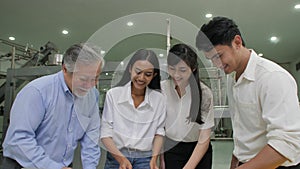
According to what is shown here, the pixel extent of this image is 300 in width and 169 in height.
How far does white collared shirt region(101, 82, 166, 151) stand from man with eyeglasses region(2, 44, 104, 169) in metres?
0.07

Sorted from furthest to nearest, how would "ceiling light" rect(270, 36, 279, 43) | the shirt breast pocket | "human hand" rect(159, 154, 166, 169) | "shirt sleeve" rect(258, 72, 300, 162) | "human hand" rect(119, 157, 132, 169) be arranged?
"ceiling light" rect(270, 36, 279, 43) → "human hand" rect(159, 154, 166, 169) → "human hand" rect(119, 157, 132, 169) → the shirt breast pocket → "shirt sleeve" rect(258, 72, 300, 162)

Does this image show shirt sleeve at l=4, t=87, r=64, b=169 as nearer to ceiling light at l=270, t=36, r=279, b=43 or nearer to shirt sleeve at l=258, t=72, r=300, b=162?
shirt sleeve at l=258, t=72, r=300, b=162

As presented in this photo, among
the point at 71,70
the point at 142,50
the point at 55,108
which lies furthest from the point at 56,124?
the point at 142,50

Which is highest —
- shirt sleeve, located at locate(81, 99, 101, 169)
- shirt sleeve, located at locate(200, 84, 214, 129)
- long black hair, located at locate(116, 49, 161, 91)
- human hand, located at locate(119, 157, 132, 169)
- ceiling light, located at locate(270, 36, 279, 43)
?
ceiling light, located at locate(270, 36, 279, 43)

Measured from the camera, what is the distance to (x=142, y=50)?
131 centimetres

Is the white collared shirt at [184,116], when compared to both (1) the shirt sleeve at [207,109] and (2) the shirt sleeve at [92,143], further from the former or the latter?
(2) the shirt sleeve at [92,143]

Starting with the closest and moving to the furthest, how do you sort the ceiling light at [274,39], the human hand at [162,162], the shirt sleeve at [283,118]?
the shirt sleeve at [283,118], the human hand at [162,162], the ceiling light at [274,39]

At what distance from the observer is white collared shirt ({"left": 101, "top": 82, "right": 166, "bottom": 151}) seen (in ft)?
4.10

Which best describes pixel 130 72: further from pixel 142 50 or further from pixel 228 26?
pixel 228 26

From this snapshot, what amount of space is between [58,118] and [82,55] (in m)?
0.29

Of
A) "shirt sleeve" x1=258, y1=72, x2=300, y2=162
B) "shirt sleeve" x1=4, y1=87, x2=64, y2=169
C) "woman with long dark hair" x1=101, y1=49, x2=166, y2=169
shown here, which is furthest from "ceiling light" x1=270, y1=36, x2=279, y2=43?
"shirt sleeve" x1=4, y1=87, x2=64, y2=169

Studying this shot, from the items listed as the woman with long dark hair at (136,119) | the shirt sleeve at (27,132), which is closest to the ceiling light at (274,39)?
the woman with long dark hair at (136,119)

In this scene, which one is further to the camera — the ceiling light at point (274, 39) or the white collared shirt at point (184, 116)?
the ceiling light at point (274, 39)

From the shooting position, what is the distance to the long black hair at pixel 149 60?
1303mm
